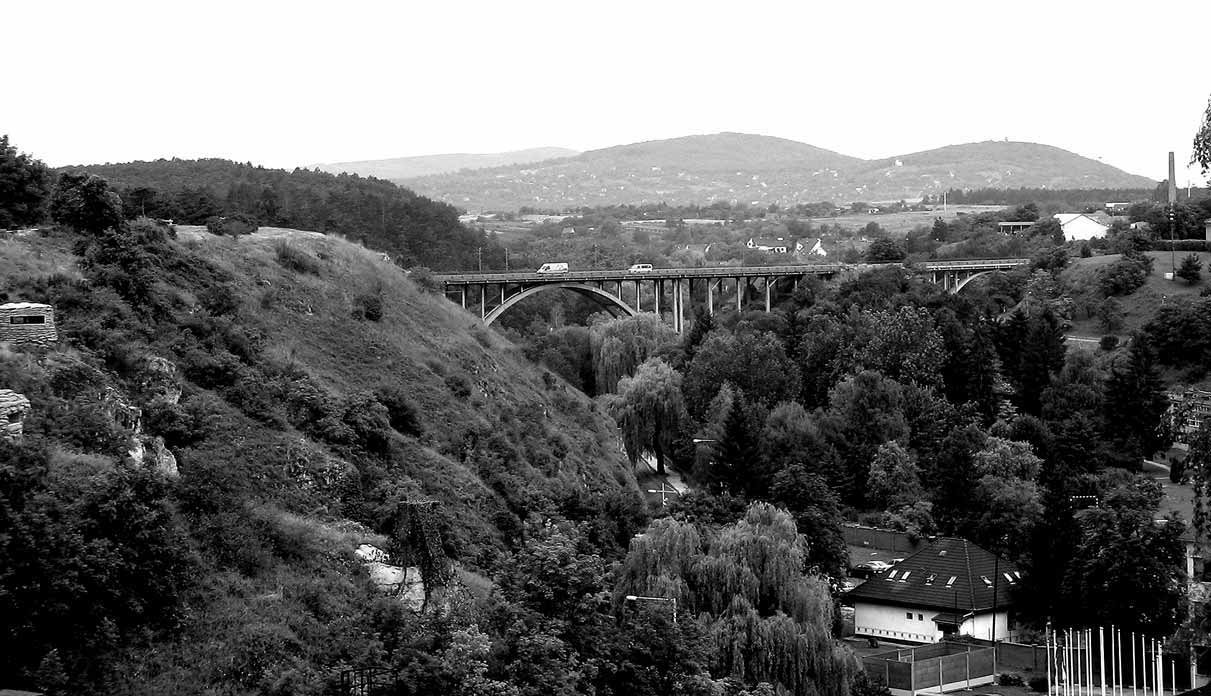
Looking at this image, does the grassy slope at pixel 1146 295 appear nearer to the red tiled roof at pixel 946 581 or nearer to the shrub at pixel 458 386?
the red tiled roof at pixel 946 581

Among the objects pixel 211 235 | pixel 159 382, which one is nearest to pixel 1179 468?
pixel 159 382

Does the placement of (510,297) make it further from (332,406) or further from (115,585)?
(115,585)

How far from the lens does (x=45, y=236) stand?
3409cm

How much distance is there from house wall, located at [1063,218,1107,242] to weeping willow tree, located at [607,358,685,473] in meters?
62.4

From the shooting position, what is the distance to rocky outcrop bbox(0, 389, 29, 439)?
75.0 feet

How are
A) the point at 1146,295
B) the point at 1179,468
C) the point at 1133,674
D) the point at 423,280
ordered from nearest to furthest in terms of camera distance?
the point at 1179,468
the point at 1133,674
the point at 423,280
the point at 1146,295

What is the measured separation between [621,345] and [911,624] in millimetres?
33405

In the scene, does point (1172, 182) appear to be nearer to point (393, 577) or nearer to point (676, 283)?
point (676, 283)

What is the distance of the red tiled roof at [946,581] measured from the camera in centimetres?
4081

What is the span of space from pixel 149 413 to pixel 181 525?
167 inches

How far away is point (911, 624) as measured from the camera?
40.7 m

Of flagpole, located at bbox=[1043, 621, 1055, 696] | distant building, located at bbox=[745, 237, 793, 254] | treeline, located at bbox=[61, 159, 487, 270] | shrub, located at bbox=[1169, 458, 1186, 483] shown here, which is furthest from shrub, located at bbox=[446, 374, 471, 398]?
distant building, located at bbox=[745, 237, 793, 254]

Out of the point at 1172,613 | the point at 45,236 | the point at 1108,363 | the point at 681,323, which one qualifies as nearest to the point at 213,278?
the point at 45,236

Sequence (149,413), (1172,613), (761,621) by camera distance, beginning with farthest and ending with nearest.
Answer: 1. (1172,613)
2. (761,621)
3. (149,413)
